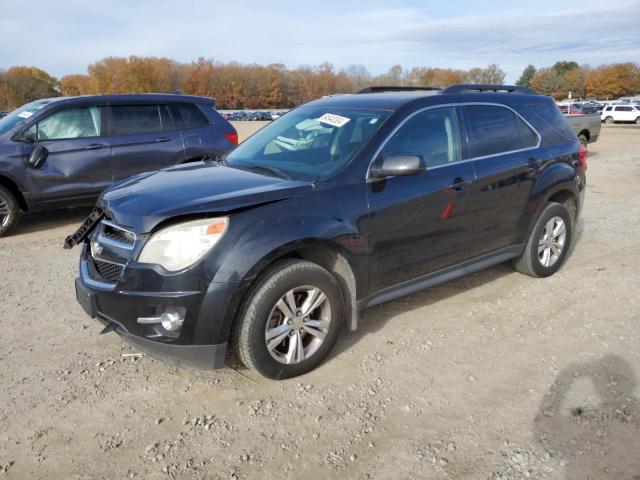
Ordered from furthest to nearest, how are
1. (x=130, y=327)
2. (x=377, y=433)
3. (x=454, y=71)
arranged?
1. (x=454, y=71)
2. (x=130, y=327)
3. (x=377, y=433)

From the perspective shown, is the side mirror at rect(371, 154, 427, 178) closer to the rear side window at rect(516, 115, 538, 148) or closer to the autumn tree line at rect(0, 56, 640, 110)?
the rear side window at rect(516, 115, 538, 148)

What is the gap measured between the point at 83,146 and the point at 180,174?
408cm

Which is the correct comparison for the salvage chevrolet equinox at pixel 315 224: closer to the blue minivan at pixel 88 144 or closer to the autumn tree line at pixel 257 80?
the blue minivan at pixel 88 144

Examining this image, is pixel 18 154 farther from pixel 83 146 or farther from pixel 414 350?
pixel 414 350

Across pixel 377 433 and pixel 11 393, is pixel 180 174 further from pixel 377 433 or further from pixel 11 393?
pixel 377 433

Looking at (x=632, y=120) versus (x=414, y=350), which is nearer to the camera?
(x=414, y=350)

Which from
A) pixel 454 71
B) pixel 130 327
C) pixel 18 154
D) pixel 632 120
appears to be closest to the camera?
pixel 130 327

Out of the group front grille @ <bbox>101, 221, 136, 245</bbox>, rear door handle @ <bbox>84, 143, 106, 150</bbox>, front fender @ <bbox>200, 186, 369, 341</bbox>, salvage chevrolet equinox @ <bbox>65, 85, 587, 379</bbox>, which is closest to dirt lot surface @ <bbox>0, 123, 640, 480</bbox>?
salvage chevrolet equinox @ <bbox>65, 85, 587, 379</bbox>

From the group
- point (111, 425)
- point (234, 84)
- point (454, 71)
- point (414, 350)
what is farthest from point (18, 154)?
point (454, 71)

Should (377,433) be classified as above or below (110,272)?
below

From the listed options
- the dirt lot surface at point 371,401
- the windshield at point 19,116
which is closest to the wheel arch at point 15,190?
the windshield at point 19,116

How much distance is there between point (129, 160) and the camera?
24.9ft

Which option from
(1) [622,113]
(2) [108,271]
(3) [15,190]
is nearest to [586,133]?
(3) [15,190]

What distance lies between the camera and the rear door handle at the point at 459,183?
4.12m
